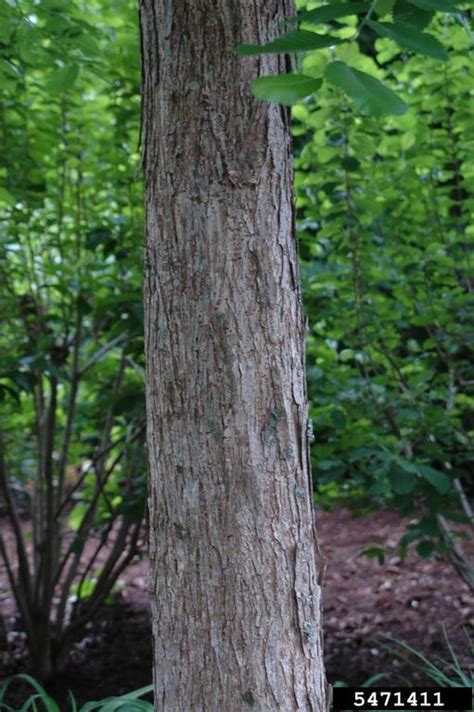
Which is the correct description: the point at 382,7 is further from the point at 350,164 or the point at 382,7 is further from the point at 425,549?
the point at 425,549

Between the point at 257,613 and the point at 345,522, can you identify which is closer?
the point at 257,613

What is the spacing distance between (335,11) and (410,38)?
0.14 metres

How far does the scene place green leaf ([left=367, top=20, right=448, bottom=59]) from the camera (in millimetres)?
1323

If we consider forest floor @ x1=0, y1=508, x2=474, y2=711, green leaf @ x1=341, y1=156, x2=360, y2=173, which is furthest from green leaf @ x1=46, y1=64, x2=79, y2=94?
forest floor @ x1=0, y1=508, x2=474, y2=711

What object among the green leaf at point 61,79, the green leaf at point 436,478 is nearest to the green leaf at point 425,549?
the green leaf at point 436,478

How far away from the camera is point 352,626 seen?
4.50 m

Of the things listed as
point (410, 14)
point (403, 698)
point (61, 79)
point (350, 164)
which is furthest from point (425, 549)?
point (410, 14)

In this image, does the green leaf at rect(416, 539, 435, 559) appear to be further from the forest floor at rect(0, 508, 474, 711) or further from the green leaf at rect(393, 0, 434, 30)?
the green leaf at rect(393, 0, 434, 30)

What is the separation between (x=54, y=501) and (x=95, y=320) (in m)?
1.08

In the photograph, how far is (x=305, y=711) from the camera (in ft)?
5.69

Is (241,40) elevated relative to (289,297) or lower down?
elevated

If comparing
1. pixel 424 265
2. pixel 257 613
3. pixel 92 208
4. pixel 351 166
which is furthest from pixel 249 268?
pixel 92 208

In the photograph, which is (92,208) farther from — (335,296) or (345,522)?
(345,522)

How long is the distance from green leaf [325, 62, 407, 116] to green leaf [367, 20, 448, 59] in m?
0.12
